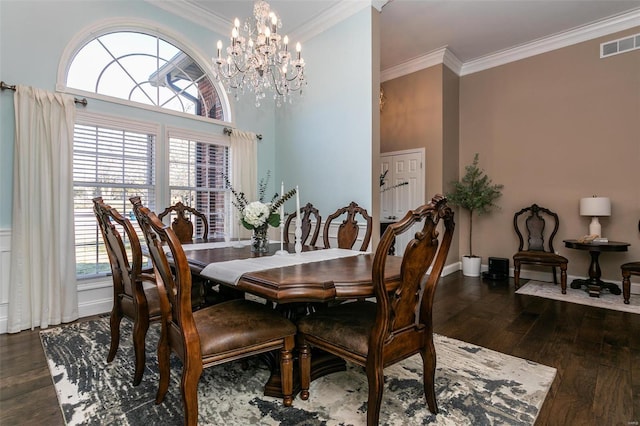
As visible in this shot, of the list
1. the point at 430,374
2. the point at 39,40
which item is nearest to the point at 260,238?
the point at 430,374

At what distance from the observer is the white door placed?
17.4ft

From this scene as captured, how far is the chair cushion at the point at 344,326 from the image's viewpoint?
1500 mm

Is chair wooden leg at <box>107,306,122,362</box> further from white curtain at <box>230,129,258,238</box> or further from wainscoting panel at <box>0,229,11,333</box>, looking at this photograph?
white curtain at <box>230,129,258,238</box>

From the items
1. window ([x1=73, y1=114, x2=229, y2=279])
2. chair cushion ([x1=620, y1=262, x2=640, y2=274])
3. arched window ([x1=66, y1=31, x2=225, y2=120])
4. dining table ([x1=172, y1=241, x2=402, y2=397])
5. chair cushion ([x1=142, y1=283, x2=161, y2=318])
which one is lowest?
chair cushion ([x1=620, y1=262, x2=640, y2=274])

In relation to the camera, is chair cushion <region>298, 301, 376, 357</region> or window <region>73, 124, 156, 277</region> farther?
window <region>73, 124, 156, 277</region>

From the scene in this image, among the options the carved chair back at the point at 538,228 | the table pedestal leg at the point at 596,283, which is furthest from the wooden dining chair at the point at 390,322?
the carved chair back at the point at 538,228

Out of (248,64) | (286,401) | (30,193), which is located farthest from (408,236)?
(30,193)

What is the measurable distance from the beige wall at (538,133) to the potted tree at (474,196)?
0.13 meters

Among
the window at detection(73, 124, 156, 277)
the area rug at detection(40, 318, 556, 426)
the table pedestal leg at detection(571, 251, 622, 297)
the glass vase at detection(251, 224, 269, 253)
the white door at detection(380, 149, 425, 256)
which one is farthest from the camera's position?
the white door at detection(380, 149, 425, 256)

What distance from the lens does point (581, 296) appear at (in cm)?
394

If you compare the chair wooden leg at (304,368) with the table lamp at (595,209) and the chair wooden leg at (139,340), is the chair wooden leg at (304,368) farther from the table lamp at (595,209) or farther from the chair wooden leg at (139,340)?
the table lamp at (595,209)

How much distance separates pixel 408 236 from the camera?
17.3 feet

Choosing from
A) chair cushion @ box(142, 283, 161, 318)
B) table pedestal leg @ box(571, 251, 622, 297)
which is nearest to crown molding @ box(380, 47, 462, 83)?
table pedestal leg @ box(571, 251, 622, 297)

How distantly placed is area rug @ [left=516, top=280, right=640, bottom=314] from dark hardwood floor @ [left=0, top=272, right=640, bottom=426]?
0.64 feet
